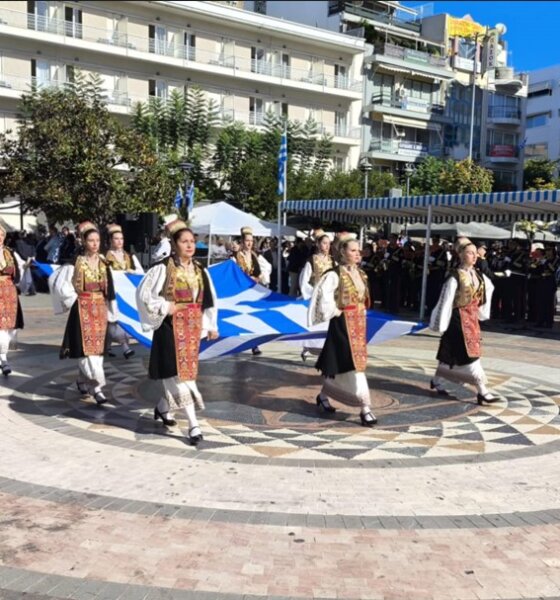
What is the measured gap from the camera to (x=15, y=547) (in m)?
4.22

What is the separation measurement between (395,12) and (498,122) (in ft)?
38.8

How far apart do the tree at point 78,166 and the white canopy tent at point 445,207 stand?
6.93 metres

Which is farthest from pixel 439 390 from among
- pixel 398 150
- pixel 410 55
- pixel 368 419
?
pixel 410 55

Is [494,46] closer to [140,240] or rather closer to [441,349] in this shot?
[140,240]

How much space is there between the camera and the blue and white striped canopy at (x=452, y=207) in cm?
1439

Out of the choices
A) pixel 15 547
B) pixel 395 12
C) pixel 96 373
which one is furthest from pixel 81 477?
pixel 395 12

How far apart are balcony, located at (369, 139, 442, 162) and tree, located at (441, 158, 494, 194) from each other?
18.4 feet

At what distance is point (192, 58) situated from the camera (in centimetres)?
3962

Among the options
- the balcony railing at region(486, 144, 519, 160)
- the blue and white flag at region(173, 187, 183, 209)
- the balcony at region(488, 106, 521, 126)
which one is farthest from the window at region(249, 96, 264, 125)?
the balcony at region(488, 106, 521, 126)

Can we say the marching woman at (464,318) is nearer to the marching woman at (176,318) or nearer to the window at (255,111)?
the marching woman at (176,318)

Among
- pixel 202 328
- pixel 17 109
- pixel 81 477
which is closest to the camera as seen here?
pixel 81 477

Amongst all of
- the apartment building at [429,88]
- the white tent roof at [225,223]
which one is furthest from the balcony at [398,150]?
the white tent roof at [225,223]

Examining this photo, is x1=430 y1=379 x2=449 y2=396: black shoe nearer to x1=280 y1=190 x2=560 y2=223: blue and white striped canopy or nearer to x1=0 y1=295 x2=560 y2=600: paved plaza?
x1=0 y1=295 x2=560 y2=600: paved plaza

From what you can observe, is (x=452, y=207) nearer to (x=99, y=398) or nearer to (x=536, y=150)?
(x=99, y=398)
